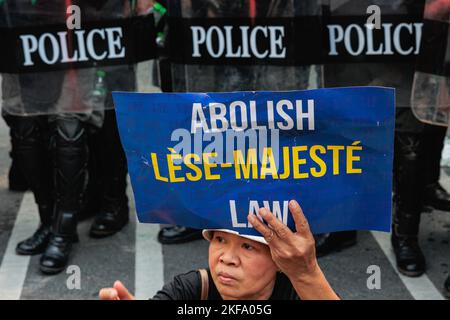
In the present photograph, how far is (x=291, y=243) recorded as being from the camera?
2.29 meters

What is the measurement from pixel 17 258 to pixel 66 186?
1.76ft

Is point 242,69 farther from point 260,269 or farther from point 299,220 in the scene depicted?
point 299,220

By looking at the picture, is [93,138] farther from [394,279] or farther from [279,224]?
[279,224]

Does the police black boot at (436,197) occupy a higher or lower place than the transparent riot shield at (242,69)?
lower

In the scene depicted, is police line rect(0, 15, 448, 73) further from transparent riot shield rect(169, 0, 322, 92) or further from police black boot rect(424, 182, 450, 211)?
police black boot rect(424, 182, 450, 211)

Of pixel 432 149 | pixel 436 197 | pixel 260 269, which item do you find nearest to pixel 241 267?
pixel 260 269

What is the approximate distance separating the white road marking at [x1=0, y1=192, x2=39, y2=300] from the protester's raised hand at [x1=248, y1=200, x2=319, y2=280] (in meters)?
2.93

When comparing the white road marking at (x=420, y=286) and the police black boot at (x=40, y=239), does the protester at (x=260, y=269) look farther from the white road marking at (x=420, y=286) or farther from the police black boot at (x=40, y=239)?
the police black boot at (x=40, y=239)

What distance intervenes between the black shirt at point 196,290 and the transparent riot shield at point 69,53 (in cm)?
281

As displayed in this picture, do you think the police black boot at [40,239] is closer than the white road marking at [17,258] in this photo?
No

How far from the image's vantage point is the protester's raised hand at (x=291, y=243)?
2281 mm

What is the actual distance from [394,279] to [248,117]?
3.08m

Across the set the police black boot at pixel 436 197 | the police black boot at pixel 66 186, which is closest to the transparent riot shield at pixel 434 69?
the police black boot at pixel 436 197

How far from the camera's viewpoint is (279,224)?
2279 mm
